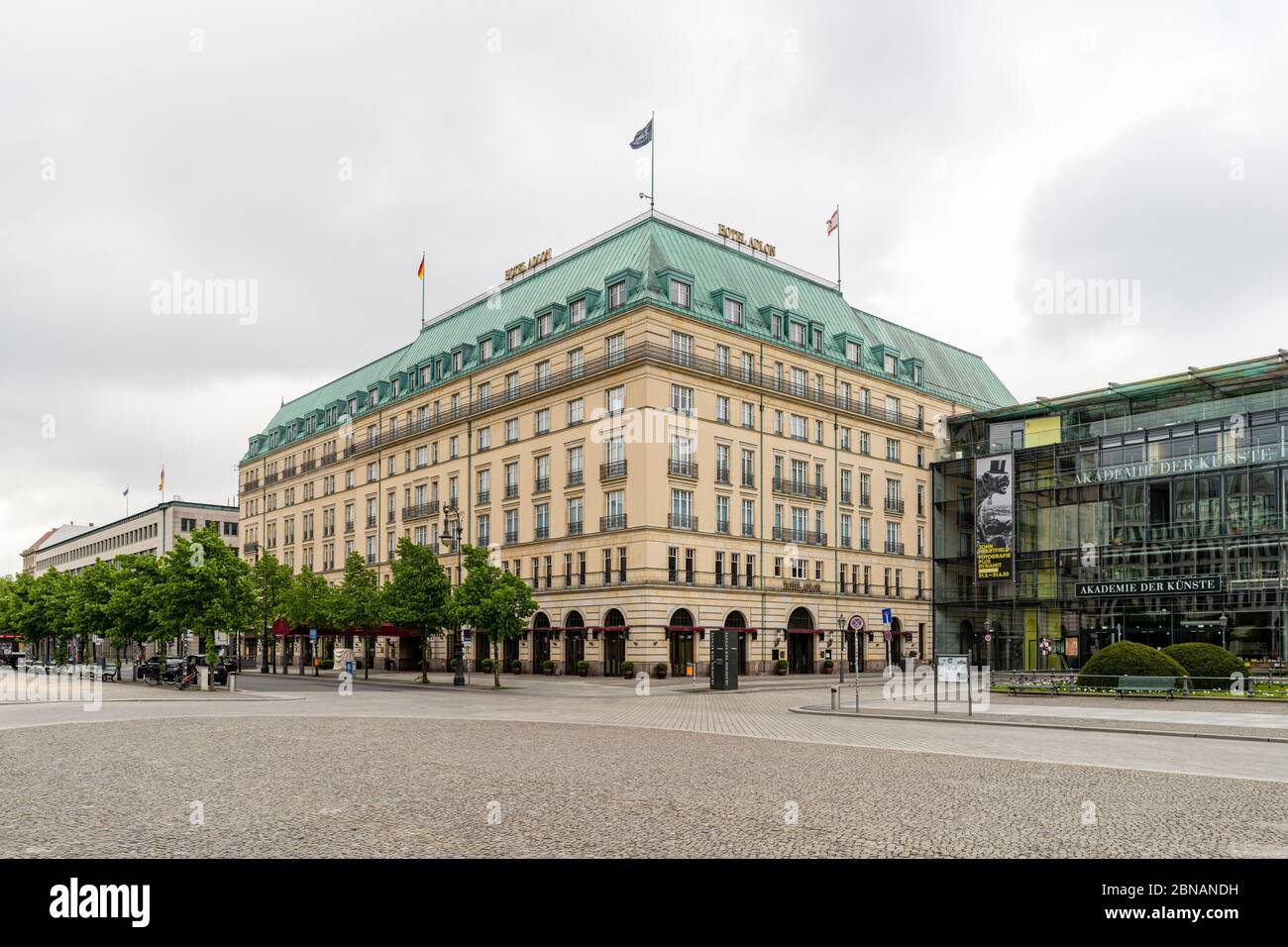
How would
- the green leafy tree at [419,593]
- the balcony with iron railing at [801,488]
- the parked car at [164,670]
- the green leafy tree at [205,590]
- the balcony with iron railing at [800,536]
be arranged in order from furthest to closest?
the balcony with iron railing at [801,488] → the balcony with iron railing at [800,536] → the green leafy tree at [419,593] → the parked car at [164,670] → the green leafy tree at [205,590]

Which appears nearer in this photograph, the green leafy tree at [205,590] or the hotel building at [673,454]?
the green leafy tree at [205,590]

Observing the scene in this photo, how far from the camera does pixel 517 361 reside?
2810 inches

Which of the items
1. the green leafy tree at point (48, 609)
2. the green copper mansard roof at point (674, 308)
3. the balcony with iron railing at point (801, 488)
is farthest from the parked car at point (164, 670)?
the balcony with iron railing at point (801, 488)

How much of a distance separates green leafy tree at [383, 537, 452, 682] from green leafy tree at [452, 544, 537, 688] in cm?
335

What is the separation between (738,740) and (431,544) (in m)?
59.4

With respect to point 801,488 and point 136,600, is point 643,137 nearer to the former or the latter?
point 801,488

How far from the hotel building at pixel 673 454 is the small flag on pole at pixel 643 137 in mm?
5702

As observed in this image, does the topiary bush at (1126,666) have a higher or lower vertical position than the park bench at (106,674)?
higher

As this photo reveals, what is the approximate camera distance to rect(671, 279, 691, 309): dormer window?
62.7 m

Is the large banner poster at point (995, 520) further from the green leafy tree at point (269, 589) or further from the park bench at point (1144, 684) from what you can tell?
the green leafy tree at point (269, 589)

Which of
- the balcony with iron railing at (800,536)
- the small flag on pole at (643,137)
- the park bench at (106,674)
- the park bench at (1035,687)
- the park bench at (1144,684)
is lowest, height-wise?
the park bench at (106,674)

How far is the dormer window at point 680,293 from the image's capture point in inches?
2468

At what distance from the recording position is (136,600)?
55000 millimetres

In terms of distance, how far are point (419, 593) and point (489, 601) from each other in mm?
6854
